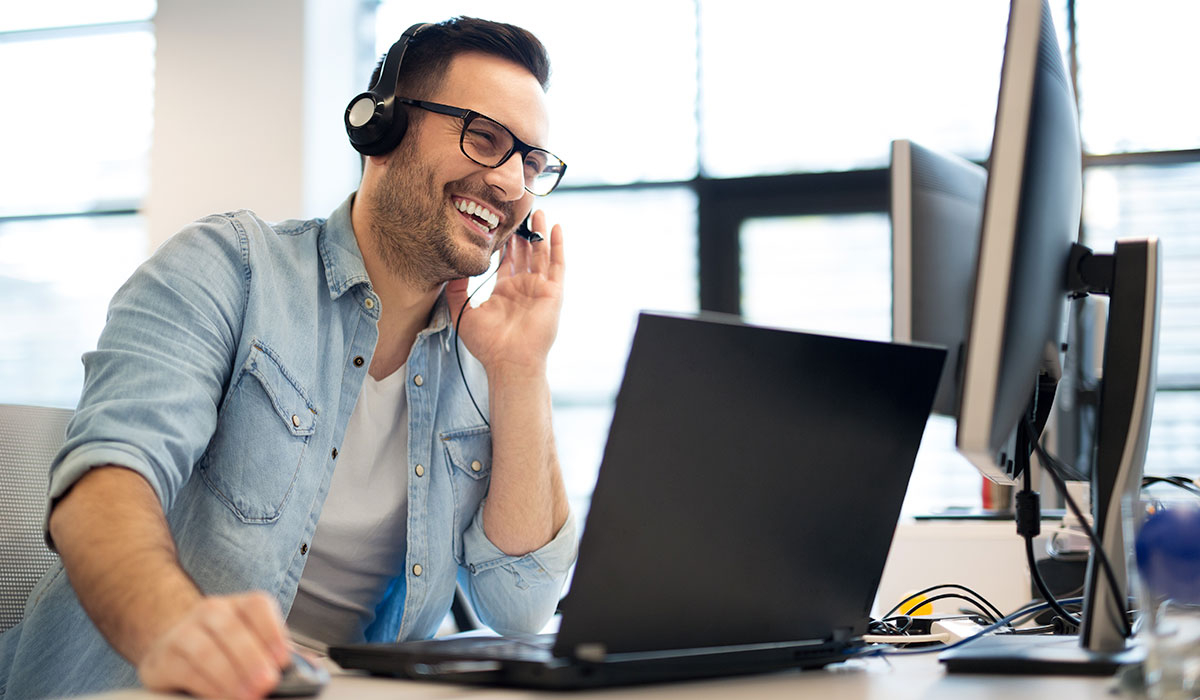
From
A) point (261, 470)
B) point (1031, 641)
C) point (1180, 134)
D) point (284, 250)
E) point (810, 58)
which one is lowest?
point (1031, 641)

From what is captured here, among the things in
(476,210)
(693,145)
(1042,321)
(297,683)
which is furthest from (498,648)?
(693,145)

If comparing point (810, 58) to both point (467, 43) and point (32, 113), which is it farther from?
point (32, 113)

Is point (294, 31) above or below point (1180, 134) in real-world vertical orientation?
above

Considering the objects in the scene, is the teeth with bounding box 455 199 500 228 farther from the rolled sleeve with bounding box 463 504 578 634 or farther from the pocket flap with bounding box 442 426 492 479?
the rolled sleeve with bounding box 463 504 578 634

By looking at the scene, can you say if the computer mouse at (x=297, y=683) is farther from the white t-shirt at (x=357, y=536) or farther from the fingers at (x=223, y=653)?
the white t-shirt at (x=357, y=536)

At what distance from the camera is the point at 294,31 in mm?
3348

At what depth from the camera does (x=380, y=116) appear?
1.31 metres

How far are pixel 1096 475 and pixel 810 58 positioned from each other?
2.86 metres

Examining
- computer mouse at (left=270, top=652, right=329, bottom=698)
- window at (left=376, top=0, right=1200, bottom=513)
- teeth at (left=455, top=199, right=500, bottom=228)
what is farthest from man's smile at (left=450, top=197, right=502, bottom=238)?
window at (left=376, top=0, right=1200, bottom=513)

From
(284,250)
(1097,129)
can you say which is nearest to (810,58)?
(1097,129)

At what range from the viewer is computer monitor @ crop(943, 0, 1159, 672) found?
65cm

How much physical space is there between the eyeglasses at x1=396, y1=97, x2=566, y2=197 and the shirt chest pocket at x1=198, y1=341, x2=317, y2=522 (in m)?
0.42

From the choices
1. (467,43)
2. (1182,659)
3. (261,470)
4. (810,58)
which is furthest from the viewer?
(810,58)

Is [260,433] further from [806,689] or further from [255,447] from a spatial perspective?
[806,689]
